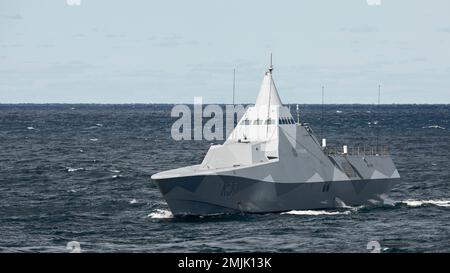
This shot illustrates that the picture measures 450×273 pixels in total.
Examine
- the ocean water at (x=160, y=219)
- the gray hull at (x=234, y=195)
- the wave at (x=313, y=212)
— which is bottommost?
the ocean water at (x=160, y=219)

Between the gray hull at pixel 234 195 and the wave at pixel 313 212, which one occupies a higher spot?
the gray hull at pixel 234 195

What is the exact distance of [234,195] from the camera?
48.2 metres

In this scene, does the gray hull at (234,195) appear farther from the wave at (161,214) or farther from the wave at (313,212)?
the wave at (161,214)

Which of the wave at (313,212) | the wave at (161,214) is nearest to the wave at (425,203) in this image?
the wave at (313,212)

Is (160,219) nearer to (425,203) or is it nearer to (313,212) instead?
(313,212)

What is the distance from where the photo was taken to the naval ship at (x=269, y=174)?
47.8 m

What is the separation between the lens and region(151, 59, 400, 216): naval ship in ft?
157

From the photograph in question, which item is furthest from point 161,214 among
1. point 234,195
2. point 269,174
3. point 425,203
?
point 425,203

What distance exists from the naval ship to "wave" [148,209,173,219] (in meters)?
0.99

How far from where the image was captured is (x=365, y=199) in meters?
56.1

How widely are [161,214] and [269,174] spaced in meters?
6.95

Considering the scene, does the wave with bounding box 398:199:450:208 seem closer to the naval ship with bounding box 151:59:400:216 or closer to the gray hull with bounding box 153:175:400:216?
the naval ship with bounding box 151:59:400:216
